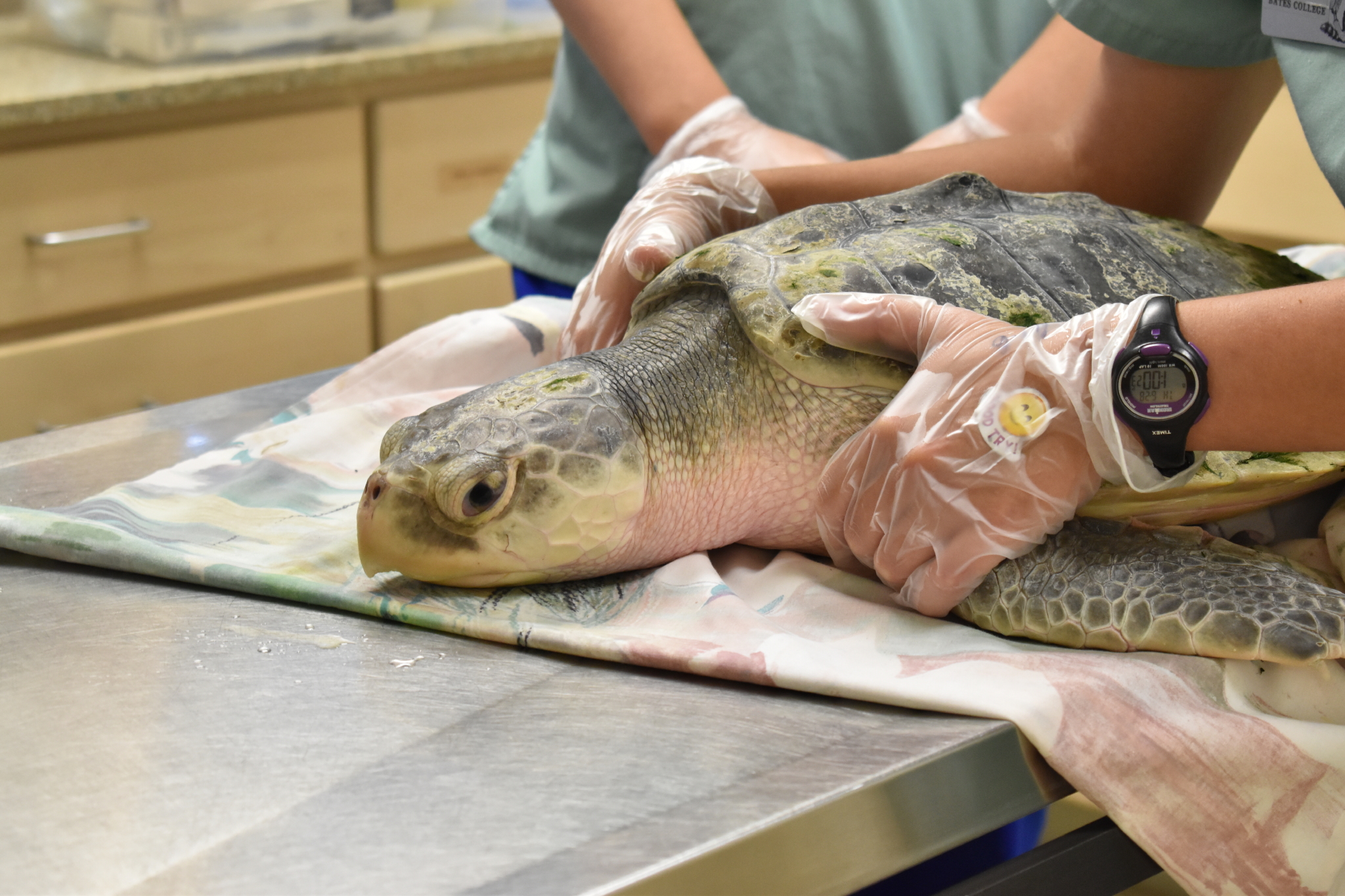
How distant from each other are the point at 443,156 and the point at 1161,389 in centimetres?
190

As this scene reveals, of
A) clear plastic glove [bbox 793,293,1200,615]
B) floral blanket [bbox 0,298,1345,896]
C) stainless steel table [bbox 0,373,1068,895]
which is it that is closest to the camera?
stainless steel table [bbox 0,373,1068,895]

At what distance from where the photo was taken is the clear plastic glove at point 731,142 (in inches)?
49.9

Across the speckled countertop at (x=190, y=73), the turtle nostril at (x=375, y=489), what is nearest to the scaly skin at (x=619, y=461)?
the turtle nostril at (x=375, y=489)

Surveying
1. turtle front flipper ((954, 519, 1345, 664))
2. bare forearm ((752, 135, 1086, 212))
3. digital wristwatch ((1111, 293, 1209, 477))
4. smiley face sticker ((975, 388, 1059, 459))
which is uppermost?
bare forearm ((752, 135, 1086, 212))

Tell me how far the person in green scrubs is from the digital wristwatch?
0.05 ft

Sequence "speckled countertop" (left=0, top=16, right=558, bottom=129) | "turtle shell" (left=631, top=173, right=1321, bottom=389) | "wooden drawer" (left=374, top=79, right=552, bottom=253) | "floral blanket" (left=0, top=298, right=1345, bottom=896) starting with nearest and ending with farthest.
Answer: "floral blanket" (left=0, top=298, right=1345, bottom=896) → "turtle shell" (left=631, top=173, right=1321, bottom=389) → "speckled countertop" (left=0, top=16, right=558, bottom=129) → "wooden drawer" (left=374, top=79, right=552, bottom=253)

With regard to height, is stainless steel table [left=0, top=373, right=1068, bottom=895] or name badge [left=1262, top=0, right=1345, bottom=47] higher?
name badge [left=1262, top=0, right=1345, bottom=47]

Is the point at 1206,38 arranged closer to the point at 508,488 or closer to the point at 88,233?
the point at 508,488

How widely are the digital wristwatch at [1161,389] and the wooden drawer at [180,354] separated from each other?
1.76 m

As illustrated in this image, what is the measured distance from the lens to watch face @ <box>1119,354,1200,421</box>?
28.5 inches

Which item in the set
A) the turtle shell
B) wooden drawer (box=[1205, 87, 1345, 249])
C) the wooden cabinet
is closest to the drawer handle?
the wooden cabinet

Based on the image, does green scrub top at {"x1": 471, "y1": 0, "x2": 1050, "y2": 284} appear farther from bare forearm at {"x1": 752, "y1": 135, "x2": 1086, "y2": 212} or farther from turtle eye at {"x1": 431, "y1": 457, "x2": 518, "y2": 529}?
turtle eye at {"x1": 431, "y1": 457, "x2": 518, "y2": 529}

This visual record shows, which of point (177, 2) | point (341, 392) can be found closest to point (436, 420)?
point (341, 392)

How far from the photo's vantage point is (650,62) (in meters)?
1.28
